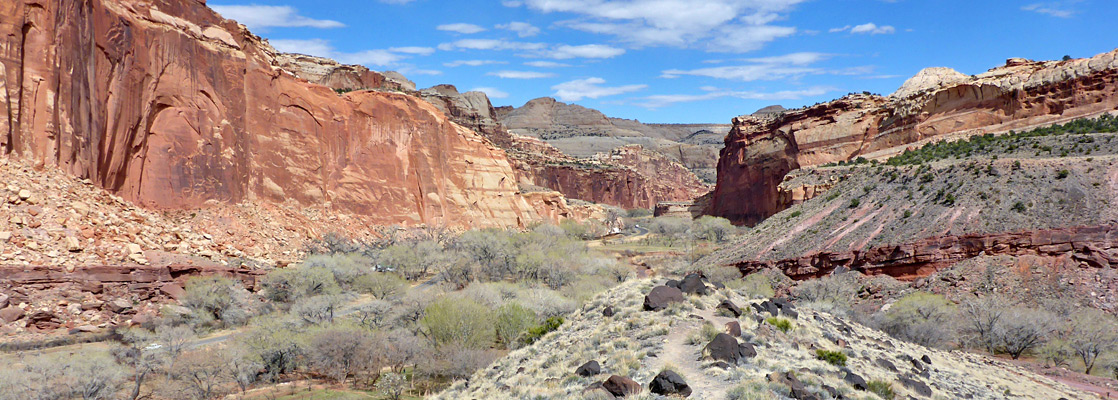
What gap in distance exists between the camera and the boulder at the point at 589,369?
11.3 meters

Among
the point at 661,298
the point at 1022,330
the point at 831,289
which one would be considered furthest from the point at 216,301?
the point at 1022,330

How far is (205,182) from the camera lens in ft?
121

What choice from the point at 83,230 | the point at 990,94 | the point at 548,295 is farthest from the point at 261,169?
the point at 990,94

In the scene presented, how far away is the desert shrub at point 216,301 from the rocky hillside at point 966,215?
96.0 ft

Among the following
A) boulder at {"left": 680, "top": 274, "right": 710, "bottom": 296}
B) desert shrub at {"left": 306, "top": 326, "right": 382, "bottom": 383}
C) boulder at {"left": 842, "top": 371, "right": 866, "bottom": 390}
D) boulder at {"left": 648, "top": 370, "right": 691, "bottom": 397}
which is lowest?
desert shrub at {"left": 306, "top": 326, "right": 382, "bottom": 383}

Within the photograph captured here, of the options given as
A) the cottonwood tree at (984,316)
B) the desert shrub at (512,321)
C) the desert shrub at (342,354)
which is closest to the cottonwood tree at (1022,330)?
the cottonwood tree at (984,316)

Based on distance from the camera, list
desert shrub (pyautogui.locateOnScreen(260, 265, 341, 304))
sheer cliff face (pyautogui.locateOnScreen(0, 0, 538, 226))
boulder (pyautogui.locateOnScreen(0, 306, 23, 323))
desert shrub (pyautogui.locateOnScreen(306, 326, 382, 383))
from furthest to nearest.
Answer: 1. desert shrub (pyautogui.locateOnScreen(260, 265, 341, 304))
2. sheer cliff face (pyautogui.locateOnScreen(0, 0, 538, 226))
3. boulder (pyautogui.locateOnScreen(0, 306, 23, 323))
4. desert shrub (pyautogui.locateOnScreen(306, 326, 382, 383))

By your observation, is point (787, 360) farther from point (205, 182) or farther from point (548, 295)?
point (205, 182)

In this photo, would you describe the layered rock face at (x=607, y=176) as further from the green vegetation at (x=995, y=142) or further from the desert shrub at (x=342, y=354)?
the desert shrub at (x=342, y=354)

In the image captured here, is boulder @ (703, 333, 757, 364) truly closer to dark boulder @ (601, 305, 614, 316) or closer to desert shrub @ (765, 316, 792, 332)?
desert shrub @ (765, 316, 792, 332)

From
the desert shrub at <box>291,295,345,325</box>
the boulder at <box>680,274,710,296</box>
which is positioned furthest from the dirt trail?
the desert shrub at <box>291,295,345,325</box>

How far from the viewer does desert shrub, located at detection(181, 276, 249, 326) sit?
2788 centimetres

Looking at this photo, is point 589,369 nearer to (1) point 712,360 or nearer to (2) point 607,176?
(1) point 712,360

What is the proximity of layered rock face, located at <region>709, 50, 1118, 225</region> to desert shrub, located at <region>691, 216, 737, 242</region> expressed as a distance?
5682mm
